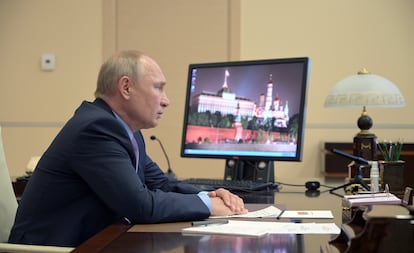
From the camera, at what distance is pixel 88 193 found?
1682 millimetres

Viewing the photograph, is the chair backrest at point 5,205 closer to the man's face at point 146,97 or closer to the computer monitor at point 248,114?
the man's face at point 146,97

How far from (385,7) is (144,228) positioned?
343cm

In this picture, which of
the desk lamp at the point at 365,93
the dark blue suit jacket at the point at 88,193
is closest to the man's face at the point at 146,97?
the dark blue suit jacket at the point at 88,193

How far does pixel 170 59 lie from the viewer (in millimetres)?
4543

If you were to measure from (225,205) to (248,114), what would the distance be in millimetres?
868

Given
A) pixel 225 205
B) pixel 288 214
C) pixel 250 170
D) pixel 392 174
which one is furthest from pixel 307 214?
pixel 250 170

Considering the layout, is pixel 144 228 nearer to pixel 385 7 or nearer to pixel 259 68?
pixel 259 68

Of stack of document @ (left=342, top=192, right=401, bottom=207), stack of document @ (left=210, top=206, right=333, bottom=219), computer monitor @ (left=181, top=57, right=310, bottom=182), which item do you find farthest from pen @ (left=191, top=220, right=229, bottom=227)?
computer monitor @ (left=181, top=57, right=310, bottom=182)

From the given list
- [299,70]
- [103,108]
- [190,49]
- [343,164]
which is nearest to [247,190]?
[299,70]

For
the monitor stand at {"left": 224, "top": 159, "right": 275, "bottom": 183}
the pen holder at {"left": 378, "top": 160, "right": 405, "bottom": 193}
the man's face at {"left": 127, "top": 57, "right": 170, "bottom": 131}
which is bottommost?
the monitor stand at {"left": 224, "top": 159, "right": 275, "bottom": 183}

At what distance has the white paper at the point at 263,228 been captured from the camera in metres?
1.41

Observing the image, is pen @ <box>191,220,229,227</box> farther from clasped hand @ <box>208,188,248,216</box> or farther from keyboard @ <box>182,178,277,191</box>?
keyboard @ <box>182,178,277,191</box>

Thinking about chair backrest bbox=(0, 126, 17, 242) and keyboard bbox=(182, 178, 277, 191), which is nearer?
chair backrest bbox=(0, 126, 17, 242)

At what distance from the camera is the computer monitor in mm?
2434
